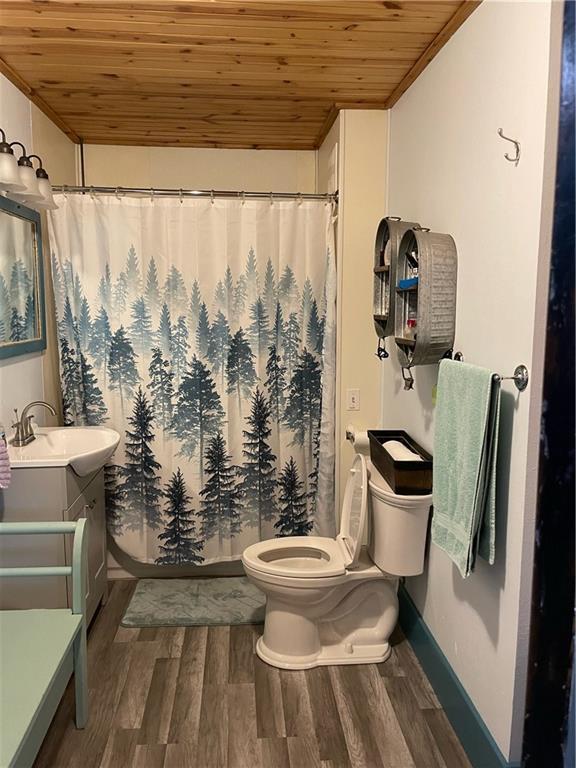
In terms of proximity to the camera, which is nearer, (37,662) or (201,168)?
(37,662)

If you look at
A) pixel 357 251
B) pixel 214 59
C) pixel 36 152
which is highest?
pixel 214 59

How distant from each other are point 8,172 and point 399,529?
1921 millimetres

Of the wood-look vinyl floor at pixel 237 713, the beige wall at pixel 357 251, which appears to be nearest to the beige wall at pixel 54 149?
the beige wall at pixel 357 251

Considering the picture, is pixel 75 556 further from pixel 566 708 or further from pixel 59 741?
pixel 566 708

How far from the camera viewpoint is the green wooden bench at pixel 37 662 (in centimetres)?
136

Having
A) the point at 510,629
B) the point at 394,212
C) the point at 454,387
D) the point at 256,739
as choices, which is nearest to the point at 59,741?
the point at 256,739

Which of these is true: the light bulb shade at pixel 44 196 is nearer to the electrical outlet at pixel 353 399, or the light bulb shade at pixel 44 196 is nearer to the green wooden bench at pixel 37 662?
the green wooden bench at pixel 37 662

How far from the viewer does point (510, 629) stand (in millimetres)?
1611

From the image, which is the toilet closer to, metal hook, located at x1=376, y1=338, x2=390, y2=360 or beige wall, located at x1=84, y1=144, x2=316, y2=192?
metal hook, located at x1=376, y1=338, x2=390, y2=360

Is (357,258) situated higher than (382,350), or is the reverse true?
(357,258)

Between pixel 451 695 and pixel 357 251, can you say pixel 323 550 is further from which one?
pixel 357 251

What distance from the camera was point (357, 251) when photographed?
9.29 feet

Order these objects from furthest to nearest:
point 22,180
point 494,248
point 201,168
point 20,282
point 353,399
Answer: point 201,168 < point 353,399 < point 20,282 < point 22,180 < point 494,248

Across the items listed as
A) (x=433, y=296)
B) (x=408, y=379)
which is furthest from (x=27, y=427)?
(x=433, y=296)
